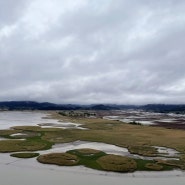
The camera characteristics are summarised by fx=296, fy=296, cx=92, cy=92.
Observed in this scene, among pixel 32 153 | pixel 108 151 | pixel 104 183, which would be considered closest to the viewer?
pixel 104 183

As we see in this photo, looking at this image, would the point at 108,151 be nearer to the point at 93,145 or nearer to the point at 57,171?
the point at 93,145

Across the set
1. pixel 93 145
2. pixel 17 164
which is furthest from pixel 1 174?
pixel 93 145

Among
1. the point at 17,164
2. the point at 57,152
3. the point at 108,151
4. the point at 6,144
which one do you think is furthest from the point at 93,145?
the point at 17,164

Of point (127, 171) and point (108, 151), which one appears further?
point (108, 151)

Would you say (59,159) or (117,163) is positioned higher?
(59,159)

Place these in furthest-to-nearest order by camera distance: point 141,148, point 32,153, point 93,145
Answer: point 93,145 < point 141,148 < point 32,153

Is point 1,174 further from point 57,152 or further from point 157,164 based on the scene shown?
point 157,164

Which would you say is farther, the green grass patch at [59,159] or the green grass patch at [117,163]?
the green grass patch at [59,159]

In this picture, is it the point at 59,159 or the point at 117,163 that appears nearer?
the point at 117,163

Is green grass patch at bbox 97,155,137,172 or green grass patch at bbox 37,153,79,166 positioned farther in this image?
green grass patch at bbox 37,153,79,166
